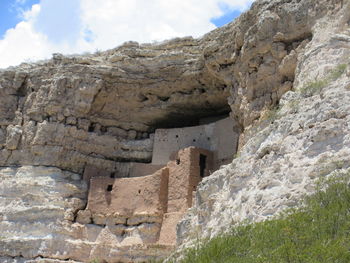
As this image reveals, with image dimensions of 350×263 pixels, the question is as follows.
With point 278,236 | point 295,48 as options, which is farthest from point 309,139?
point 295,48

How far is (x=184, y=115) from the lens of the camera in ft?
56.6

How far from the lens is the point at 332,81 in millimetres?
8539

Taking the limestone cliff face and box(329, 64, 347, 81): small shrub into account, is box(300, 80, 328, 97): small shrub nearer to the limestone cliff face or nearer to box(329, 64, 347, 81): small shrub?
the limestone cliff face

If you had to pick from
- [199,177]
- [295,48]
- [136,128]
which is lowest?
[199,177]

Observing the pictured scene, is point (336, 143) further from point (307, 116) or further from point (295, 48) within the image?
point (295, 48)

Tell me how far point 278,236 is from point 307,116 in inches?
98.3

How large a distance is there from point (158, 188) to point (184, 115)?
3205mm

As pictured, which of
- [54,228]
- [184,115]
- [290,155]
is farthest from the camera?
[184,115]

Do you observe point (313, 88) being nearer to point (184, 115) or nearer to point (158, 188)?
point (158, 188)

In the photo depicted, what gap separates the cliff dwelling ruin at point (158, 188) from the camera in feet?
47.3

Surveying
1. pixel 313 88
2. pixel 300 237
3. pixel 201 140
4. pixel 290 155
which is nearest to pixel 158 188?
pixel 201 140

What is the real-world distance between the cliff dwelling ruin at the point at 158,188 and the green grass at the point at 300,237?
702 cm

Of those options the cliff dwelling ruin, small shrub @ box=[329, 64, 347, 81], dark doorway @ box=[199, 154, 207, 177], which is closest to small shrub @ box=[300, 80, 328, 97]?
small shrub @ box=[329, 64, 347, 81]

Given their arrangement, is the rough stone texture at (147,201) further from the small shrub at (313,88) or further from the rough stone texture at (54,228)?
the small shrub at (313,88)
